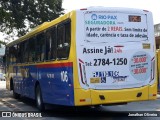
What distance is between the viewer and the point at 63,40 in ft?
39.9

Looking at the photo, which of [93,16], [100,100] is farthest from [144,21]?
[100,100]

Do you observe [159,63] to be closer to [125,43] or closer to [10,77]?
[10,77]

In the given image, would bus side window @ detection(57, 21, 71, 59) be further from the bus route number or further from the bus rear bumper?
the bus rear bumper

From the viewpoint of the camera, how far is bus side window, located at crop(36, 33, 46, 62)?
14.6 m

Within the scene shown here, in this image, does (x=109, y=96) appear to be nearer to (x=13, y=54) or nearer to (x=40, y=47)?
(x=40, y=47)

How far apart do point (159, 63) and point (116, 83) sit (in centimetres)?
1169

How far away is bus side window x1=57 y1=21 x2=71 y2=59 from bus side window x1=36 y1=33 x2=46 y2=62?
1.88 metres

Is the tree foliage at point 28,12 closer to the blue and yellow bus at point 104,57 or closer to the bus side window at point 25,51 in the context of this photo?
the bus side window at point 25,51

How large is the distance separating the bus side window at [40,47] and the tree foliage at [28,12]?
14.1 metres

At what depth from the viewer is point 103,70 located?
1155cm

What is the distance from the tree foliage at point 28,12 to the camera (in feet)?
98.9

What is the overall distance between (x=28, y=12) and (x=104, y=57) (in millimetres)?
20458

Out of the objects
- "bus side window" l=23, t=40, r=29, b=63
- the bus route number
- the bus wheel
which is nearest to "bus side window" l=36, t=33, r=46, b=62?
the bus wheel

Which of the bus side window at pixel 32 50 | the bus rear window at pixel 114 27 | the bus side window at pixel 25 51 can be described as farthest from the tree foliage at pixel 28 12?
the bus rear window at pixel 114 27
